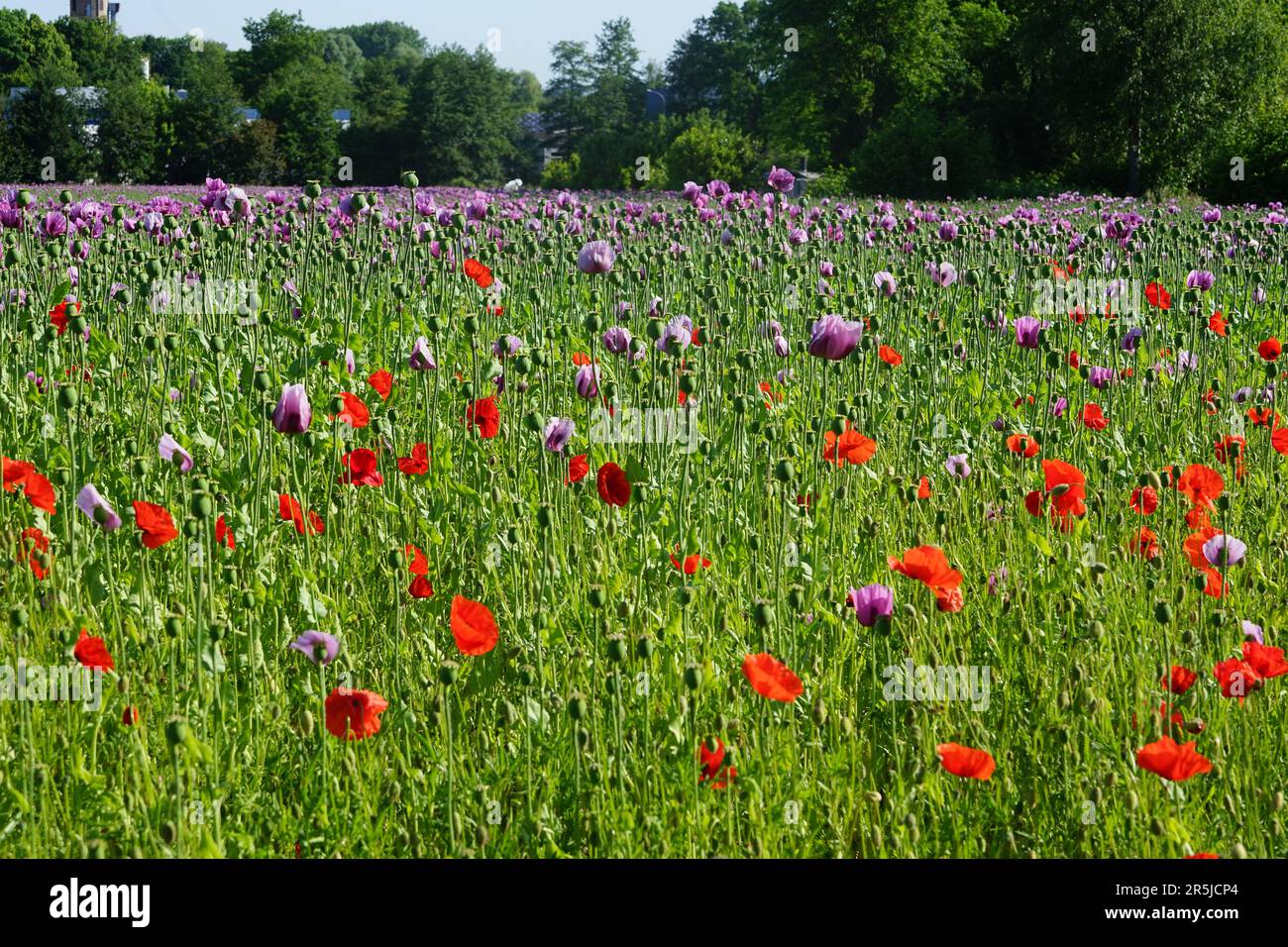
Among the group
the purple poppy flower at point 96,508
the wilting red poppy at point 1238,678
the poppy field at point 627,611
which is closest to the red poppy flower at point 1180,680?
the poppy field at point 627,611

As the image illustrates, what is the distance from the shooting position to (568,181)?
174 feet

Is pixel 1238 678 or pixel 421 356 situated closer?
pixel 1238 678

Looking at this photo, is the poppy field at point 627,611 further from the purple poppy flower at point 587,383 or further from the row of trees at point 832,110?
the row of trees at point 832,110

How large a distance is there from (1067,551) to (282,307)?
343 centimetres

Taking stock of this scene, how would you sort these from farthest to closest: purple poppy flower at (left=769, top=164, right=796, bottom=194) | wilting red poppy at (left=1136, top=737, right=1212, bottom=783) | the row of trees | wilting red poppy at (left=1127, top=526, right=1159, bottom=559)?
the row of trees → purple poppy flower at (left=769, top=164, right=796, bottom=194) → wilting red poppy at (left=1127, top=526, right=1159, bottom=559) → wilting red poppy at (left=1136, top=737, right=1212, bottom=783)

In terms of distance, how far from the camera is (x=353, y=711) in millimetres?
1766

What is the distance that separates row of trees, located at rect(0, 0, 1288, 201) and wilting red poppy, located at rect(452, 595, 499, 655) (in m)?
12.4

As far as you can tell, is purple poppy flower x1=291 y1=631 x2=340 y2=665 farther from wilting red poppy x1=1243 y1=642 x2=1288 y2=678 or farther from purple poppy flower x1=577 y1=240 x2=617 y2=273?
purple poppy flower x1=577 y1=240 x2=617 y2=273

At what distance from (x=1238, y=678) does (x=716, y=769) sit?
749 mm

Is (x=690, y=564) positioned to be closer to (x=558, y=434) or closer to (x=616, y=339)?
(x=558, y=434)

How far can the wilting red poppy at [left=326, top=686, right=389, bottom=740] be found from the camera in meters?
1.75

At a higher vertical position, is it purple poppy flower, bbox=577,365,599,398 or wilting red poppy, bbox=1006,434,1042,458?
purple poppy flower, bbox=577,365,599,398

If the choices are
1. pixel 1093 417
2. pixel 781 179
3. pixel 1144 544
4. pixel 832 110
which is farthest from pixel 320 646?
pixel 832 110

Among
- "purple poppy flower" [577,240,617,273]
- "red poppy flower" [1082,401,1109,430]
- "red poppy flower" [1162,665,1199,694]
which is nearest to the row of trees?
"purple poppy flower" [577,240,617,273]
